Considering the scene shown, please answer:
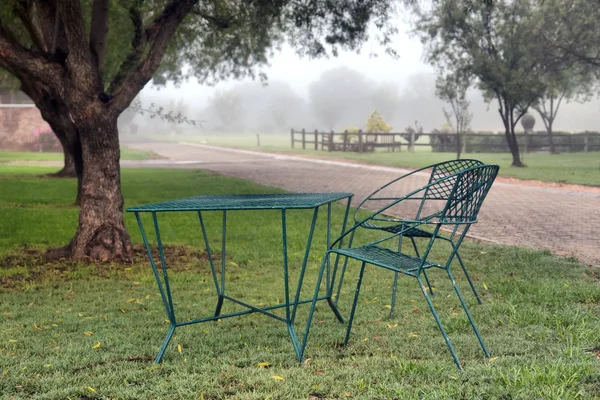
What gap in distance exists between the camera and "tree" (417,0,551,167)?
20531 mm

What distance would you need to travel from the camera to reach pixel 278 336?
3963 millimetres

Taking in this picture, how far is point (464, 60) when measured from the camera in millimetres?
22109

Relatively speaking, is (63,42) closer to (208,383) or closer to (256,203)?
(256,203)

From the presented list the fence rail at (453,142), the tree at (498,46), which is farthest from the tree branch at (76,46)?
the fence rail at (453,142)

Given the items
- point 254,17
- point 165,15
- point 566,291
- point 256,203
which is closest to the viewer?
point 256,203

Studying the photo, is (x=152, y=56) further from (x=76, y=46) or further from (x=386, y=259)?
(x=386, y=259)

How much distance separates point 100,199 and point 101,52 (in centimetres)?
408

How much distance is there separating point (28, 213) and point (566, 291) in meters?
7.90

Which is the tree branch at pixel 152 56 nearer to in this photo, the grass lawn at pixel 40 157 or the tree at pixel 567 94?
the tree at pixel 567 94

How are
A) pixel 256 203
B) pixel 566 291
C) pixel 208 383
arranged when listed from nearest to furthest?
pixel 208 383, pixel 256 203, pixel 566 291

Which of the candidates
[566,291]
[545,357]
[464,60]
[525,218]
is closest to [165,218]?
[525,218]

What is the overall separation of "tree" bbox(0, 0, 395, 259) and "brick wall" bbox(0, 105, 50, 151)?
25.0 metres

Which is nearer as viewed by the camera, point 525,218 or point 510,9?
point 525,218

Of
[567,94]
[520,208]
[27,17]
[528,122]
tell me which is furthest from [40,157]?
[567,94]
